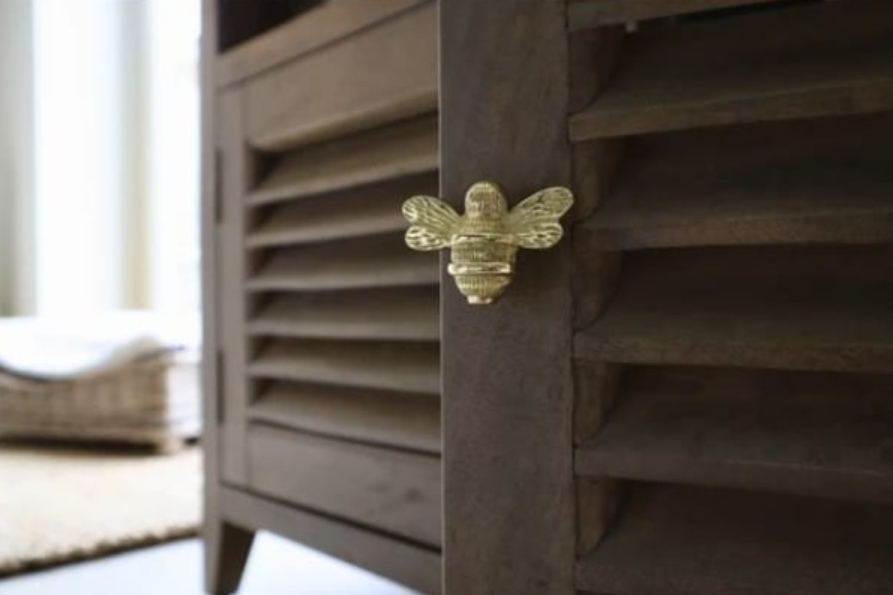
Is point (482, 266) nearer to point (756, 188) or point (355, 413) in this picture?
point (756, 188)

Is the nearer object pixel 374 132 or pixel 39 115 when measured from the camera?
pixel 374 132

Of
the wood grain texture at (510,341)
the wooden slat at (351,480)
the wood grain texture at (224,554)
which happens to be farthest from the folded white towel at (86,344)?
the wood grain texture at (510,341)

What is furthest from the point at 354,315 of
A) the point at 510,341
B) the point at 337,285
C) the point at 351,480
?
the point at 510,341

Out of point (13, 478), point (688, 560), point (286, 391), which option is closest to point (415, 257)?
point (286, 391)

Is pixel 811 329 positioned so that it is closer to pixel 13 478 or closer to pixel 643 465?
pixel 643 465

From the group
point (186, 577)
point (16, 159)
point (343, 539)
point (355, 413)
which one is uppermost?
point (16, 159)
